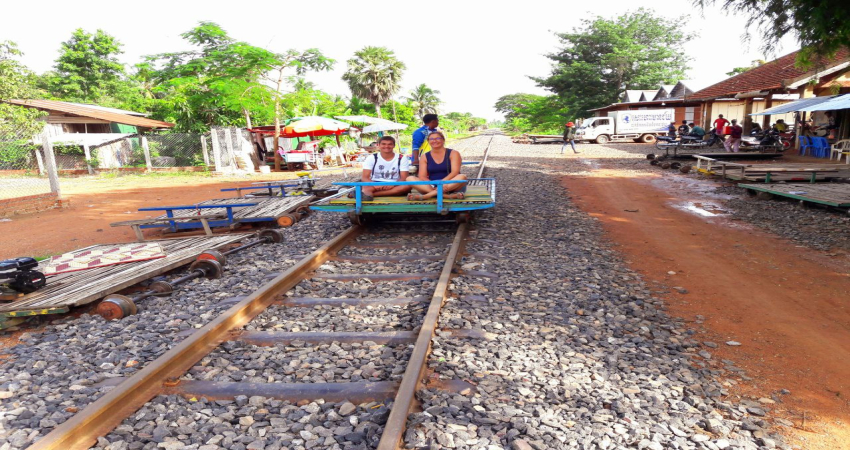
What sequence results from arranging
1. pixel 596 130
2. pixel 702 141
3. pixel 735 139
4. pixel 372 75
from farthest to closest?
pixel 372 75 < pixel 596 130 < pixel 702 141 < pixel 735 139

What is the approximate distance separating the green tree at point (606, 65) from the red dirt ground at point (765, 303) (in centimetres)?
4372

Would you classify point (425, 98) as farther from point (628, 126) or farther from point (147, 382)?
point (147, 382)

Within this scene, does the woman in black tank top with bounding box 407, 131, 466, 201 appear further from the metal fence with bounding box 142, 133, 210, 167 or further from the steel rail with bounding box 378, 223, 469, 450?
the metal fence with bounding box 142, 133, 210, 167

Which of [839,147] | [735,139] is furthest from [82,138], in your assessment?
[839,147]

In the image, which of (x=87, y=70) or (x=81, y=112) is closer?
(x=81, y=112)

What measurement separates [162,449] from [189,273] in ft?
10.6

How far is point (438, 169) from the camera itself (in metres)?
7.61

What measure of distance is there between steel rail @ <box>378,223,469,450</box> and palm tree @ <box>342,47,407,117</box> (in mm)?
56901

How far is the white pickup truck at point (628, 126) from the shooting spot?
34.4m

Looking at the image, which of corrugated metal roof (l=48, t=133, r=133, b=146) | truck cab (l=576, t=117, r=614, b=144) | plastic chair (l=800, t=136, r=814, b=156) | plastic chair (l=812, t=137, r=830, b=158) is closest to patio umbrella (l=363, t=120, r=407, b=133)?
corrugated metal roof (l=48, t=133, r=133, b=146)

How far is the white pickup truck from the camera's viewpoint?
3441cm

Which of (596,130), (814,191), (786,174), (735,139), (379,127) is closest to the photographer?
(814,191)

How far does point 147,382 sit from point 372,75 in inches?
2367

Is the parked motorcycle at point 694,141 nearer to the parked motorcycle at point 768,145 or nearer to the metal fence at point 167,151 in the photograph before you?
the parked motorcycle at point 768,145
